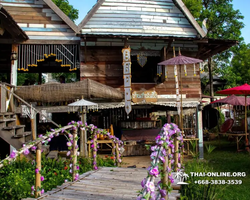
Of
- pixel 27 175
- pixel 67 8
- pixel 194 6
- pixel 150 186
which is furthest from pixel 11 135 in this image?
pixel 67 8

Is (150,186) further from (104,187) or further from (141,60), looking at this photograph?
(141,60)

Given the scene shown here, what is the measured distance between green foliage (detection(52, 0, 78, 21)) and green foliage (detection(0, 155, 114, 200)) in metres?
21.0

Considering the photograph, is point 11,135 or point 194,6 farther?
point 194,6

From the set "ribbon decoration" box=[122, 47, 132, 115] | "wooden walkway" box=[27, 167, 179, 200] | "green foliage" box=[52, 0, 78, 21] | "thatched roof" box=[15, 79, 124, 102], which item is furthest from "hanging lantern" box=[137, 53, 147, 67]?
"green foliage" box=[52, 0, 78, 21]

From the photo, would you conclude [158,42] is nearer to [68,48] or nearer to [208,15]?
[68,48]

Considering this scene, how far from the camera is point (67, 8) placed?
26.6 meters

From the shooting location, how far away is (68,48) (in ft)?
35.9

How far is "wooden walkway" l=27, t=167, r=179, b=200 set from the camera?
4.38 m

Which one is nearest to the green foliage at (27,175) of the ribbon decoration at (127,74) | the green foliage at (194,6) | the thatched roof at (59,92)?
the thatched roof at (59,92)

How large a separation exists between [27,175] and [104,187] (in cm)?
275

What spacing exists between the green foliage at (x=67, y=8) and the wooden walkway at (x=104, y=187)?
22760mm

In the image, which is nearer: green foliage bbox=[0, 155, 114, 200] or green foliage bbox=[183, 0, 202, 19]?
green foliage bbox=[0, 155, 114, 200]

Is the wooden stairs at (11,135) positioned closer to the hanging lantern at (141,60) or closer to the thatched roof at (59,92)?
the thatched roof at (59,92)

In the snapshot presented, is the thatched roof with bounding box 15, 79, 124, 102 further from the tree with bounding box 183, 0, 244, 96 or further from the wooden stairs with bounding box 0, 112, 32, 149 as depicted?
the tree with bounding box 183, 0, 244, 96
